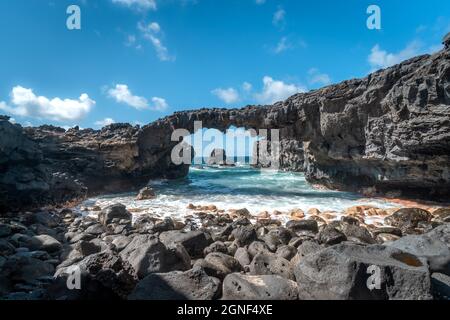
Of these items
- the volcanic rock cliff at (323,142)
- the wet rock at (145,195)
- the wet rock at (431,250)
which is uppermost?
the volcanic rock cliff at (323,142)

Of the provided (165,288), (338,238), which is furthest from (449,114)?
(165,288)

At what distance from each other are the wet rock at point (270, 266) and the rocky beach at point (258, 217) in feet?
0.08

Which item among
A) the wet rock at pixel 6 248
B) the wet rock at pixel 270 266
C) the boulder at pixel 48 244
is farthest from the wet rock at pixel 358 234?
the wet rock at pixel 6 248

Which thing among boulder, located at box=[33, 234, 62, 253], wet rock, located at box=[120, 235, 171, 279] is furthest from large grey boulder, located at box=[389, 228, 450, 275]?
boulder, located at box=[33, 234, 62, 253]

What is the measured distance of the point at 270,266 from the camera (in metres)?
5.37

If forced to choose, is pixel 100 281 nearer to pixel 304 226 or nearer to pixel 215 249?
pixel 215 249

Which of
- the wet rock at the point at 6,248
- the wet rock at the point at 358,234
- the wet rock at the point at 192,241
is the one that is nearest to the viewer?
the wet rock at the point at 6,248

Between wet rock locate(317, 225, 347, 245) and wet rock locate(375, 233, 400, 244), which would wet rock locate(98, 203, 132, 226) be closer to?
wet rock locate(317, 225, 347, 245)

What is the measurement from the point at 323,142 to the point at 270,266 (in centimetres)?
1827

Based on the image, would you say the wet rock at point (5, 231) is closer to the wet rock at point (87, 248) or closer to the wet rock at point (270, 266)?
the wet rock at point (87, 248)

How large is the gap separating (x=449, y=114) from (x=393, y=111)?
2.97m

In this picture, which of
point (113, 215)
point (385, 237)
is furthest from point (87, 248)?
point (385, 237)

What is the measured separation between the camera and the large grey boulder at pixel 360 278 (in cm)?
370
